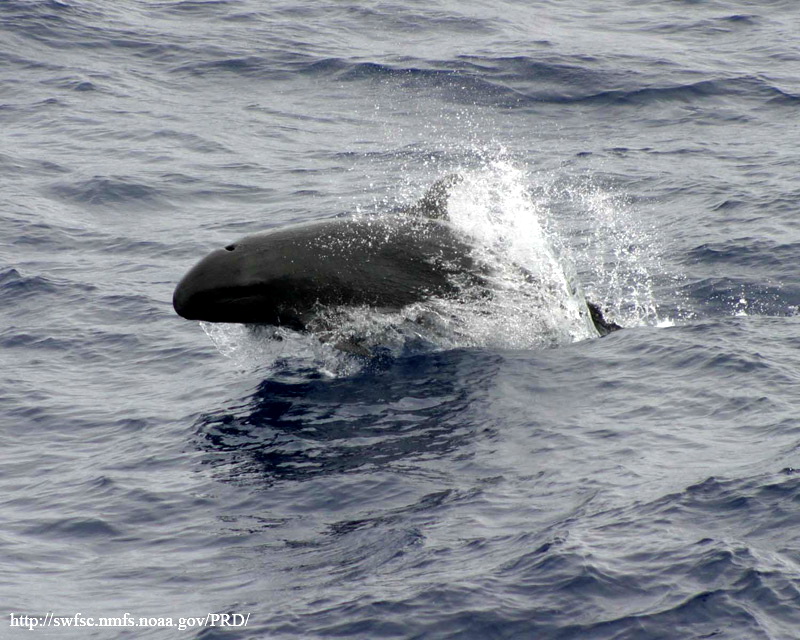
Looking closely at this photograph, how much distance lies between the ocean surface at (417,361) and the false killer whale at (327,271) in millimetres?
344

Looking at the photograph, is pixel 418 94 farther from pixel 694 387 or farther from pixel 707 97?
pixel 694 387

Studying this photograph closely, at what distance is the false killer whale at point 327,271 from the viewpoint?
1495cm

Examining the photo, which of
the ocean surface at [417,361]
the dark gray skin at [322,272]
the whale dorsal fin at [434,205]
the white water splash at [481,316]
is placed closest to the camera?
the ocean surface at [417,361]

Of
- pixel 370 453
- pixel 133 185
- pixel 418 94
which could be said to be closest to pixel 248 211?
pixel 133 185

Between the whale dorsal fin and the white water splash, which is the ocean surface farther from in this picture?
the whale dorsal fin

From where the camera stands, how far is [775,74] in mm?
28859

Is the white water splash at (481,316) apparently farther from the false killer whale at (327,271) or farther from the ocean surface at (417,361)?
the false killer whale at (327,271)

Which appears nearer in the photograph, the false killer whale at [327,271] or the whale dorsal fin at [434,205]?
the false killer whale at [327,271]

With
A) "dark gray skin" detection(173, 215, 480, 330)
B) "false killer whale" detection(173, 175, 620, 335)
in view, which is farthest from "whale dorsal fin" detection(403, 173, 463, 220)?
"dark gray skin" detection(173, 215, 480, 330)

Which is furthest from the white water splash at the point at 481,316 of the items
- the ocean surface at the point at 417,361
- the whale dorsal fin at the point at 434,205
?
the whale dorsal fin at the point at 434,205

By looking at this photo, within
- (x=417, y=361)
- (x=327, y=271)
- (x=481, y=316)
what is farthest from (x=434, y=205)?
(x=417, y=361)

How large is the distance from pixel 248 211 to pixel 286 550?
497 inches

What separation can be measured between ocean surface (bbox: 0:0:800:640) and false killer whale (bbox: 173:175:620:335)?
13.6 inches

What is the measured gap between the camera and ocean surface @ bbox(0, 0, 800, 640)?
10.1m
